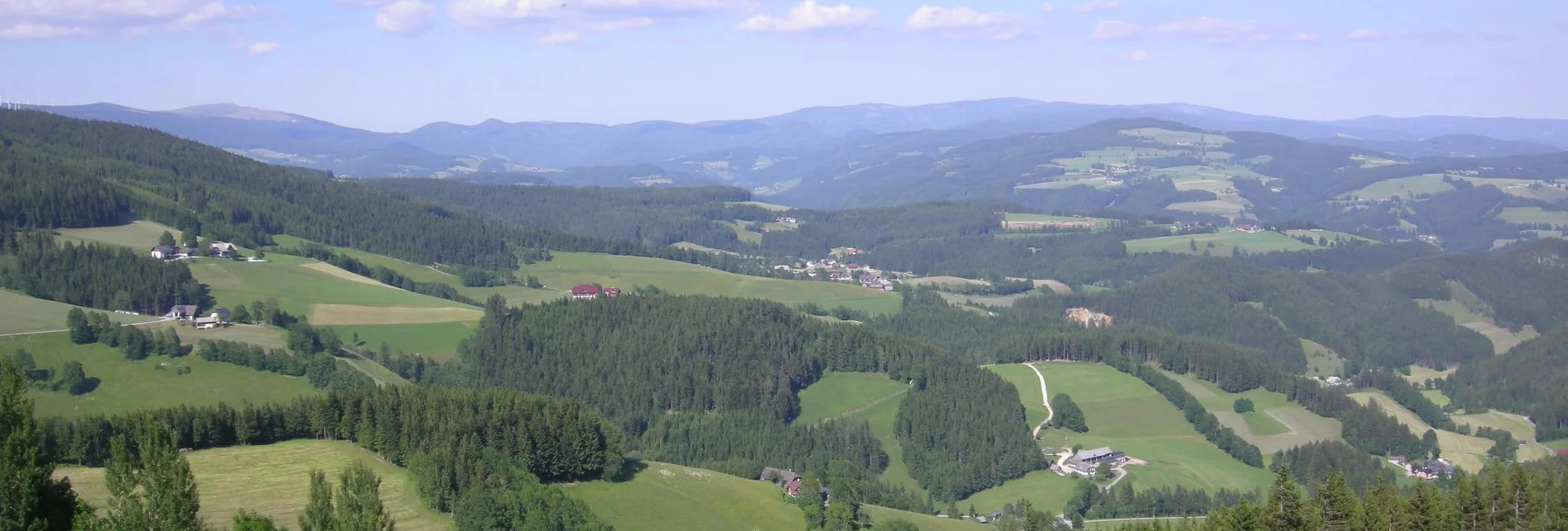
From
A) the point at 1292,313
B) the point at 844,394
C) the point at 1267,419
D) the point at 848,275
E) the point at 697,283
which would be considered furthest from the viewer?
the point at 848,275

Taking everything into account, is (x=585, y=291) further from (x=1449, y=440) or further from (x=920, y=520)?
(x=1449, y=440)

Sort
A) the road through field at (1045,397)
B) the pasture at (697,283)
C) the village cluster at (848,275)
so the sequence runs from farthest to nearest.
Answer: the village cluster at (848,275)
the pasture at (697,283)
the road through field at (1045,397)

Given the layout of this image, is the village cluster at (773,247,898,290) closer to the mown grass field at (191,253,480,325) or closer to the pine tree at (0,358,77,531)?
the mown grass field at (191,253,480,325)

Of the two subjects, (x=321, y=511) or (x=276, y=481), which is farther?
(x=276, y=481)

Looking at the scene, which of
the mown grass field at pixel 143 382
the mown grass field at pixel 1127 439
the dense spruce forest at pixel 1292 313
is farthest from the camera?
the dense spruce forest at pixel 1292 313

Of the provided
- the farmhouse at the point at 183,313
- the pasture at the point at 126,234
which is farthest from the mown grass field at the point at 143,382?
the pasture at the point at 126,234

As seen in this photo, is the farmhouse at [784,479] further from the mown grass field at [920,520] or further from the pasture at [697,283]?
the pasture at [697,283]

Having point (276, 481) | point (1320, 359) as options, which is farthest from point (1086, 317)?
point (276, 481)

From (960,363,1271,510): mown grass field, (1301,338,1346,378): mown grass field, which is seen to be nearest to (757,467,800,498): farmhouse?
(960,363,1271,510): mown grass field
